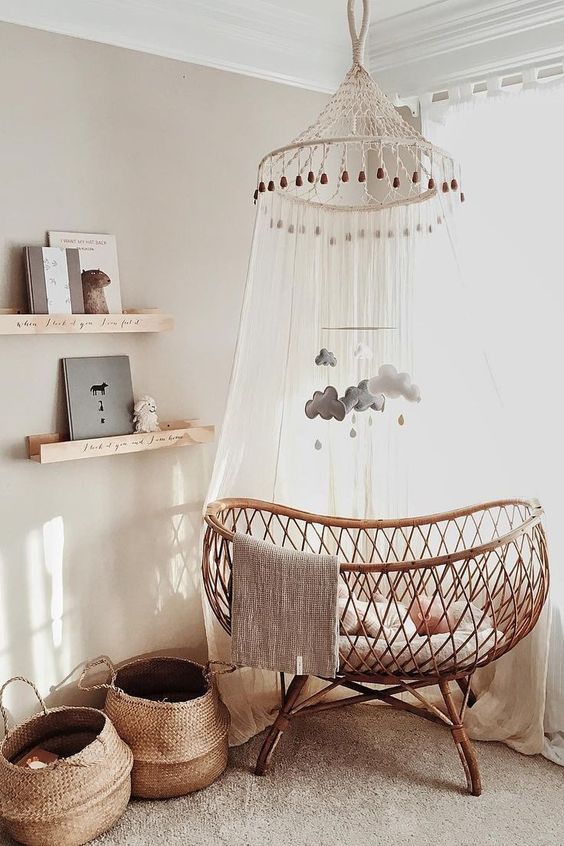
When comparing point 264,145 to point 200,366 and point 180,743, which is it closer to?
point 200,366

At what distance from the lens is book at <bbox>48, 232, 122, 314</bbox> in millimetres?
2510

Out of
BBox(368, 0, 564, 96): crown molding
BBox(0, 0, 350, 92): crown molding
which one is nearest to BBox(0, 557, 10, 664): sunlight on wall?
BBox(0, 0, 350, 92): crown molding

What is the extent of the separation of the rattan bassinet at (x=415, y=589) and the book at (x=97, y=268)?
75 centimetres

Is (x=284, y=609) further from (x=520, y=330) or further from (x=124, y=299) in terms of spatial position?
(x=520, y=330)

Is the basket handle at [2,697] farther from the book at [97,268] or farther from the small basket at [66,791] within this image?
the book at [97,268]

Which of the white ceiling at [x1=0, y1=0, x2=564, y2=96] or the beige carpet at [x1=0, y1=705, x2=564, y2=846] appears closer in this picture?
the beige carpet at [x1=0, y1=705, x2=564, y2=846]

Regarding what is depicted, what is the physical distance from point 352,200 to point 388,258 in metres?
0.61

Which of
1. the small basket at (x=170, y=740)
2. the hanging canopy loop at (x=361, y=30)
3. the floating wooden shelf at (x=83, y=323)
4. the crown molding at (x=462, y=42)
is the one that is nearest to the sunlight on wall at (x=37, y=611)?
the small basket at (x=170, y=740)

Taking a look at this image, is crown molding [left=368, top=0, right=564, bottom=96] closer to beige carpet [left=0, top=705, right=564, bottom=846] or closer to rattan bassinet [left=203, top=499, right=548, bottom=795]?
rattan bassinet [left=203, top=499, right=548, bottom=795]

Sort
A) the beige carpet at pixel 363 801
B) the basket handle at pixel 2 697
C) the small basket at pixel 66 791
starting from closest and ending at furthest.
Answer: the small basket at pixel 66 791 → the beige carpet at pixel 363 801 → the basket handle at pixel 2 697

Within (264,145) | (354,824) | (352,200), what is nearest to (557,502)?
(354,824)

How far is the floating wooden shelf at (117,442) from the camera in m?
2.44

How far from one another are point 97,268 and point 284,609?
1230 mm

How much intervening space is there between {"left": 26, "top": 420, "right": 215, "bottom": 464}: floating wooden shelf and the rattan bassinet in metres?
0.27
